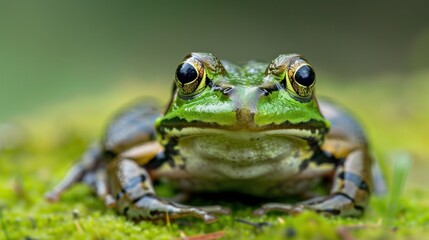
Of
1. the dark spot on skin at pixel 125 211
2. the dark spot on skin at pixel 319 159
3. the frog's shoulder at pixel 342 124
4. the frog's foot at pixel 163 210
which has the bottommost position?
the dark spot on skin at pixel 125 211

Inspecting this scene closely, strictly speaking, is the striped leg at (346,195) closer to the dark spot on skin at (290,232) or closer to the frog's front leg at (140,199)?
the frog's front leg at (140,199)

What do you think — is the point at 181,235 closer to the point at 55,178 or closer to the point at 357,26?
the point at 55,178

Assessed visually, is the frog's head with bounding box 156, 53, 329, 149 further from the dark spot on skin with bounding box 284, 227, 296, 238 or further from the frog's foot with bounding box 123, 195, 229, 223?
the dark spot on skin with bounding box 284, 227, 296, 238

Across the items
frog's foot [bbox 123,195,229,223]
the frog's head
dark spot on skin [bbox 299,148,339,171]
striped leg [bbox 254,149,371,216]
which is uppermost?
the frog's head

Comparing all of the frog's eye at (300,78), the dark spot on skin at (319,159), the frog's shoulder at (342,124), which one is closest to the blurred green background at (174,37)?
the frog's shoulder at (342,124)

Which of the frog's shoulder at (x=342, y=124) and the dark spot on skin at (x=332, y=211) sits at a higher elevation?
the frog's shoulder at (x=342, y=124)

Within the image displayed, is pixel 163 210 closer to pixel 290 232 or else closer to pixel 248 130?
pixel 248 130

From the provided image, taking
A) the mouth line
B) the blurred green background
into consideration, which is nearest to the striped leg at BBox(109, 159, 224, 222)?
the mouth line

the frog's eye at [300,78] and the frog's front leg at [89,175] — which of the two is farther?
the frog's front leg at [89,175]
